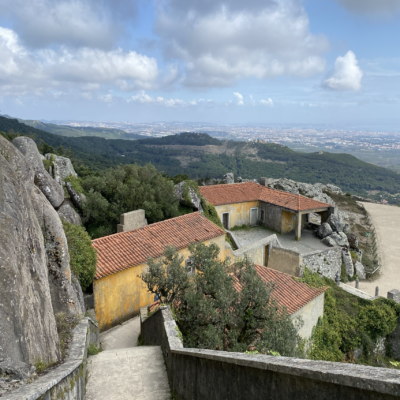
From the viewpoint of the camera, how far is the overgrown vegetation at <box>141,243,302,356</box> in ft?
28.4

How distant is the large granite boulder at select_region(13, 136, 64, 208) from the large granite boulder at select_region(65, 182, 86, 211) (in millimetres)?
5799

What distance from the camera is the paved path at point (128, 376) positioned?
6852mm

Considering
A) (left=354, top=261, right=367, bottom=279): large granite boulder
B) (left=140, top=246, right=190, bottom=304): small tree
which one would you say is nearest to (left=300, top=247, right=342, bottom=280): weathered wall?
(left=354, top=261, right=367, bottom=279): large granite boulder

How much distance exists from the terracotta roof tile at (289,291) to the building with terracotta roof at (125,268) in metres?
4.20

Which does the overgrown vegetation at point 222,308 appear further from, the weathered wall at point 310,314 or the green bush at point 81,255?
the weathered wall at point 310,314

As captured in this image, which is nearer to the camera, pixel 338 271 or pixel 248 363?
pixel 248 363

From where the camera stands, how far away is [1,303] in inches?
169

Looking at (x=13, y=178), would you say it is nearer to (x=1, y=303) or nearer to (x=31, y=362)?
(x=1, y=303)

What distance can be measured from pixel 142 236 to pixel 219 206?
15083mm

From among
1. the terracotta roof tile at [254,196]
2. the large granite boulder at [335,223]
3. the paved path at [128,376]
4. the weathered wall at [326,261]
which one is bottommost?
the weathered wall at [326,261]

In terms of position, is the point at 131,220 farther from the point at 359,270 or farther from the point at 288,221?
the point at 359,270

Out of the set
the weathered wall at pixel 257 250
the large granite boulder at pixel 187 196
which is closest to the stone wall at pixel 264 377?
the weathered wall at pixel 257 250

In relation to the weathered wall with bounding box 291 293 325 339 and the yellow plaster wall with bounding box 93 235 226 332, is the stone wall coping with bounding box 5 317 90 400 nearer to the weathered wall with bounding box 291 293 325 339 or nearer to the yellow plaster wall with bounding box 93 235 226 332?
the yellow plaster wall with bounding box 93 235 226 332

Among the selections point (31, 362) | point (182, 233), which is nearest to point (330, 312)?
point (182, 233)
